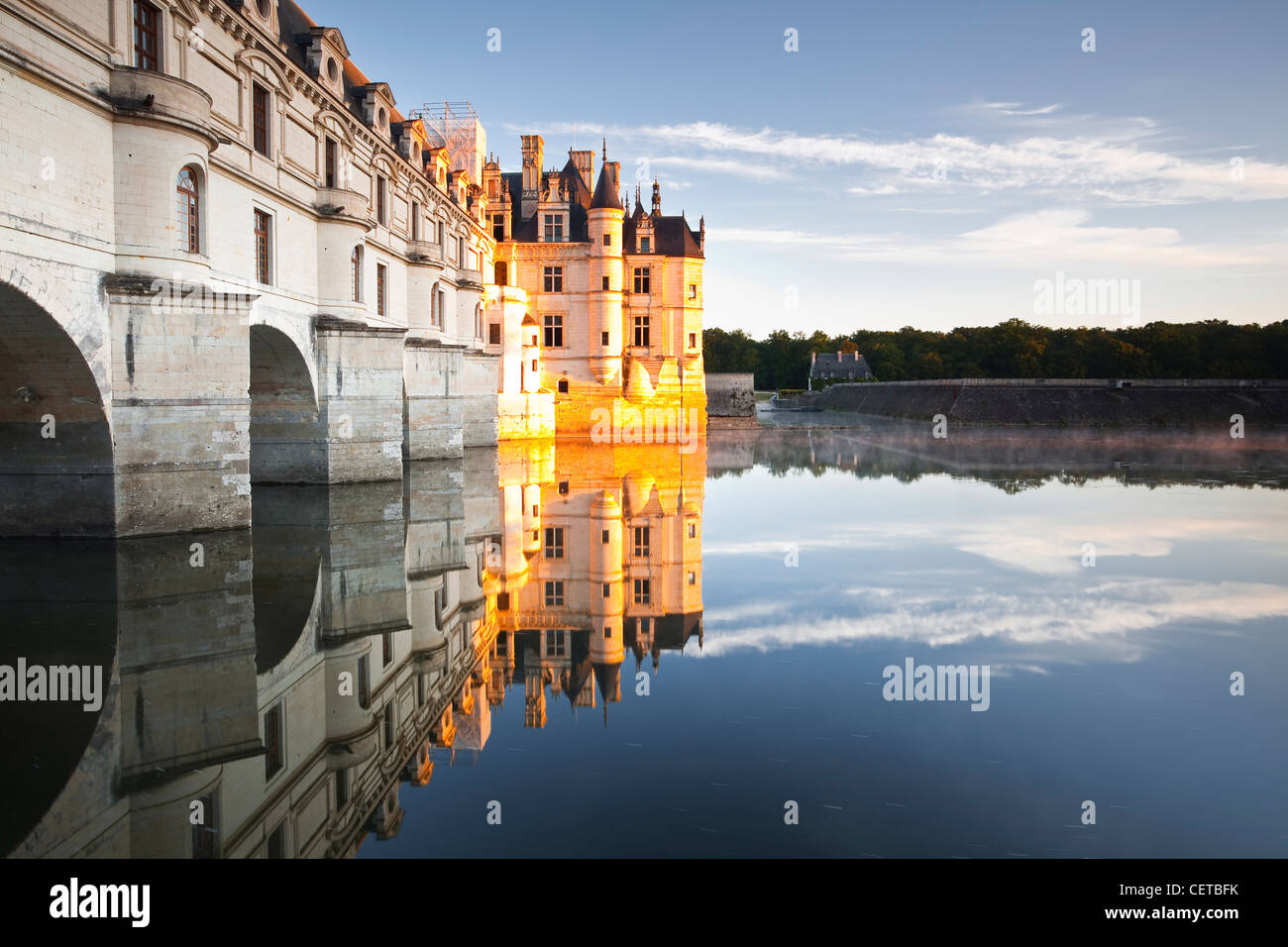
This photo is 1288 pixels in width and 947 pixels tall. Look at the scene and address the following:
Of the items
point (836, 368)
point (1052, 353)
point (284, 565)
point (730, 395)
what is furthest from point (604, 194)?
point (836, 368)

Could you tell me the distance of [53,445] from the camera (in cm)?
1236

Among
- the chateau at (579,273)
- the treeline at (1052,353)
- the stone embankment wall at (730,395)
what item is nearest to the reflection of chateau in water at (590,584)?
the chateau at (579,273)

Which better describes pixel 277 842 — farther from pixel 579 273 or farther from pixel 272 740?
pixel 579 273

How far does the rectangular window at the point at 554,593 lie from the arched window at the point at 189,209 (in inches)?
331

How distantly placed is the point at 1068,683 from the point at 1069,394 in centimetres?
6516

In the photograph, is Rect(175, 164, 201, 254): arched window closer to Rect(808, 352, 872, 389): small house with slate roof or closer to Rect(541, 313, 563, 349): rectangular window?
Rect(541, 313, 563, 349): rectangular window

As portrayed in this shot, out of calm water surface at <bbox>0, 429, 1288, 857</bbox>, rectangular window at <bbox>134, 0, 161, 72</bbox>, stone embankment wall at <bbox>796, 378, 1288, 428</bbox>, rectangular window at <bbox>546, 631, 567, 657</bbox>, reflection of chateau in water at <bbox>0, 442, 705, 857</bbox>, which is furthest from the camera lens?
stone embankment wall at <bbox>796, 378, 1288, 428</bbox>

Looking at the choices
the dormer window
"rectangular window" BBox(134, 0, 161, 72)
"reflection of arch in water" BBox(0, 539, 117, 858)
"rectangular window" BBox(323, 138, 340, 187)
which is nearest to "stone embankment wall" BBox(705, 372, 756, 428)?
"rectangular window" BBox(323, 138, 340, 187)

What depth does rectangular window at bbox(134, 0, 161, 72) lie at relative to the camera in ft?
43.1

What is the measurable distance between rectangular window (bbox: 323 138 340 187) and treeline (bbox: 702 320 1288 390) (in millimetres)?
55465

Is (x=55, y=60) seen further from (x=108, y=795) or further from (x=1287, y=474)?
(x=1287, y=474)
